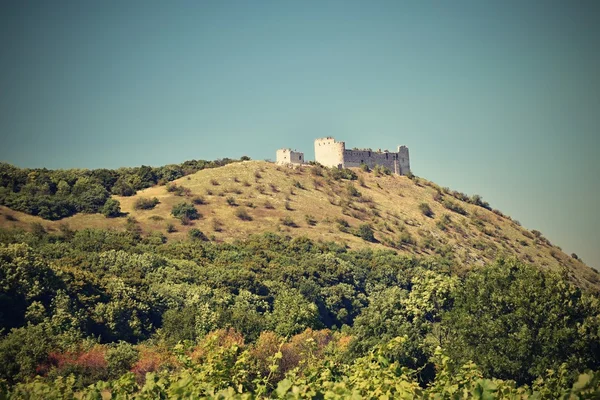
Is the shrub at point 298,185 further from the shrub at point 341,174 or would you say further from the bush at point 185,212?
the bush at point 185,212

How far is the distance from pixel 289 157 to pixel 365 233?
36871 mm

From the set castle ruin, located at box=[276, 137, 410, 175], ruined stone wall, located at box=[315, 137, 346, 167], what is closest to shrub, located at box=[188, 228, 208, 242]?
castle ruin, located at box=[276, 137, 410, 175]

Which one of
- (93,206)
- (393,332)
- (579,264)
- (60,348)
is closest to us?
(60,348)

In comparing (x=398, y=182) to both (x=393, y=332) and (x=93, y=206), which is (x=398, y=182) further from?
(x=393, y=332)

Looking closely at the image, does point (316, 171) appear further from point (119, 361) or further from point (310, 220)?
point (119, 361)

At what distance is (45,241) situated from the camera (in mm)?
73500

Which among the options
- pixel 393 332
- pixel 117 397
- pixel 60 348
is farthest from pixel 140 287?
pixel 117 397

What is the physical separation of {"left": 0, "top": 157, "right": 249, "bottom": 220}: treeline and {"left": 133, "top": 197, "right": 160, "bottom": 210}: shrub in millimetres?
4434

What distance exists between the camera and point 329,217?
332 ft

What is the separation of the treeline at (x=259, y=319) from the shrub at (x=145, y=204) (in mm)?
13495

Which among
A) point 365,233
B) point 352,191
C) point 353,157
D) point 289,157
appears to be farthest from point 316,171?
point 365,233

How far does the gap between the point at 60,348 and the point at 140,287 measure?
18.6m

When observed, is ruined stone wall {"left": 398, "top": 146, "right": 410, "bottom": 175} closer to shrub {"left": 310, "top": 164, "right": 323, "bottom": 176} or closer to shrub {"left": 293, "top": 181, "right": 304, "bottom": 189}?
shrub {"left": 310, "top": 164, "right": 323, "bottom": 176}

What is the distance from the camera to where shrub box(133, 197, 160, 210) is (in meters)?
94.2
